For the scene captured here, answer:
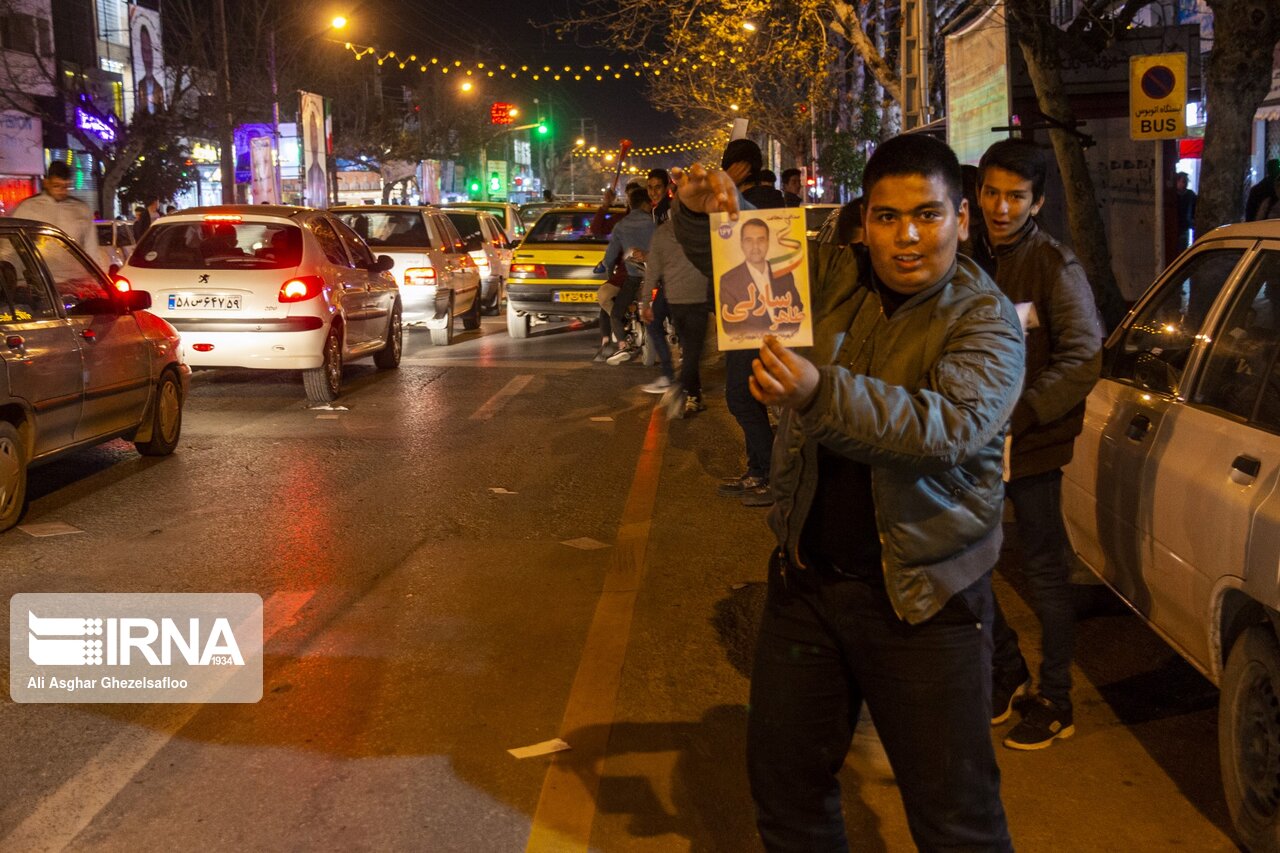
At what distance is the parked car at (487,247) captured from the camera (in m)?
22.4

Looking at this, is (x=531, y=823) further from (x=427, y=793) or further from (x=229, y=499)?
(x=229, y=499)

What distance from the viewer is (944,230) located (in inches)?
105

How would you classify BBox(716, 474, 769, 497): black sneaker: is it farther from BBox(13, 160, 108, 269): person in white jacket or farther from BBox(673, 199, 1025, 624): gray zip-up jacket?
BBox(13, 160, 108, 269): person in white jacket

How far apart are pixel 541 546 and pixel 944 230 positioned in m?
4.75

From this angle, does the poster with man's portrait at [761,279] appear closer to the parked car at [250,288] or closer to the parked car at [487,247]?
the parked car at [250,288]

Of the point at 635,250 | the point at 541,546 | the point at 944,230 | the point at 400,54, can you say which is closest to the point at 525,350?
the point at 635,250

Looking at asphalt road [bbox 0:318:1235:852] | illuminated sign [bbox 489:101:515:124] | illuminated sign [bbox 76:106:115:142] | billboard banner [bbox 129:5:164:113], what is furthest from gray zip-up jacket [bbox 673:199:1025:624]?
illuminated sign [bbox 489:101:515:124]

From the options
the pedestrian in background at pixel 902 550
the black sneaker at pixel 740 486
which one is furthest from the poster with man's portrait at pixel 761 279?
the black sneaker at pixel 740 486

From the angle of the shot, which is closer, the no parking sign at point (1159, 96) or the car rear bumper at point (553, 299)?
the no parking sign at point (1159, 96)

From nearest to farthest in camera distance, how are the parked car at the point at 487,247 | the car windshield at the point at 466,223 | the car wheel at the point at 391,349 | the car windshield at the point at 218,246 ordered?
the car windshield at the point at 218,246 → the car wheel at the point at 391,349 → the parked car at the point at 487,247 → the car windshield at the point at 466,223

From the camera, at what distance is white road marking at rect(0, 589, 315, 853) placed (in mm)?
3775

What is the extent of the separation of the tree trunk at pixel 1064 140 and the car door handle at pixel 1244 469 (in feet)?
29.3

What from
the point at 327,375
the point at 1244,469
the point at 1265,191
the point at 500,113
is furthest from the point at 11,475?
the point at 500,113

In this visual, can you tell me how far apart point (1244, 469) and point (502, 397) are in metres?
9.47
